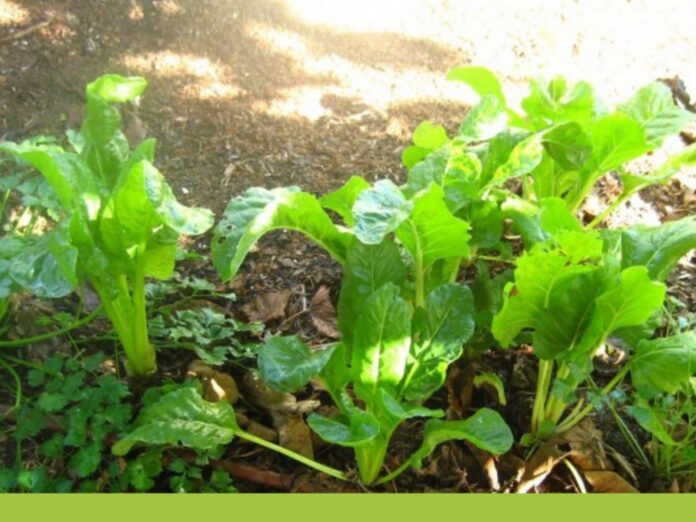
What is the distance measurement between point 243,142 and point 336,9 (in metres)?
0.75

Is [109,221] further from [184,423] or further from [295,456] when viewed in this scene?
[295,456]

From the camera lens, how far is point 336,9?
3.10 m

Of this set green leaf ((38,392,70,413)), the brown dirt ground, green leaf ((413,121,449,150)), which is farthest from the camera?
the brown dirt ground

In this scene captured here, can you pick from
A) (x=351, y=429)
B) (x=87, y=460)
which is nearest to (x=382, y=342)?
(x=351, y=429)

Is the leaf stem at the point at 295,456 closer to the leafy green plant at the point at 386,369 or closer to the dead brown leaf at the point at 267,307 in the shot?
the leafy green plant at the point at 386,369

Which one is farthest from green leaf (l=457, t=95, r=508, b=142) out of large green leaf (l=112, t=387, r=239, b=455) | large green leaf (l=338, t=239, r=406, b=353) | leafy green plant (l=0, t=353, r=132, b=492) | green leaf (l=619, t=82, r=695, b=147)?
leafy green plant (l=0, t=353, r=132, b=492)

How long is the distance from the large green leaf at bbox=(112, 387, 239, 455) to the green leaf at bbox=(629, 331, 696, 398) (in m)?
0.87

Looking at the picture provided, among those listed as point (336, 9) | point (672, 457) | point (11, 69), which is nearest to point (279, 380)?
point (672, 457)

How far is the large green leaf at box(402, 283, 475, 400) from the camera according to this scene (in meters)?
1.76

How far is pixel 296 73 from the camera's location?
288 cm

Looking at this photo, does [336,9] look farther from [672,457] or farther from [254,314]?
[672,457]

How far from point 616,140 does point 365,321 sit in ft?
2.64

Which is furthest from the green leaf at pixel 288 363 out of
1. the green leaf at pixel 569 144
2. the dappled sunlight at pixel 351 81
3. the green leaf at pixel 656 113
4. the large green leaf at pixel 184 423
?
the dappled sunlight at pixel 351 81

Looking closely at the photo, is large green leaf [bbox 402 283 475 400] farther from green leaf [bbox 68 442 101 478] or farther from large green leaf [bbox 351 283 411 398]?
green leaf [bbox 68 442 101 478]
